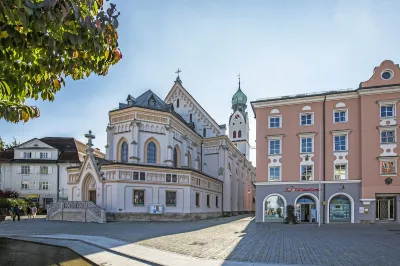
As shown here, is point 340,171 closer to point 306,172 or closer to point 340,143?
point 340,143

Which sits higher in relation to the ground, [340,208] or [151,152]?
[151,152]

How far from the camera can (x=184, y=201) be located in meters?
37.2

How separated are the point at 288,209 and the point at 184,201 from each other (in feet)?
37.0

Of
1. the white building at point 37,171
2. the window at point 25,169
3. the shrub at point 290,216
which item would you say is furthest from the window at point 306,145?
the window at point 25,169

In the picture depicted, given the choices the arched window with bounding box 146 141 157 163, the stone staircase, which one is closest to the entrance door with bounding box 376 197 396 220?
the arched window with bounding box 146 141 157 163

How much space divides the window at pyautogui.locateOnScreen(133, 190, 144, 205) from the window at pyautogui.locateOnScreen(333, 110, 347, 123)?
20.4 meters

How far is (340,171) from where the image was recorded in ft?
105

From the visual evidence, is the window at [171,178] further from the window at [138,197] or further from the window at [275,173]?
the window at [275,173]

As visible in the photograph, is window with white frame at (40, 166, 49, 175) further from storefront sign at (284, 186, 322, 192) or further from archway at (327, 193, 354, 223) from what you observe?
archway at (327, 193, 354, 223)

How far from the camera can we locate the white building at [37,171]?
53894 millimetres

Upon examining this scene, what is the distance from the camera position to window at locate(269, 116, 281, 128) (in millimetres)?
34625

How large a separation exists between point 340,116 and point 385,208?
9234mm

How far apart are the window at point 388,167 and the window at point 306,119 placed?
7338 mm

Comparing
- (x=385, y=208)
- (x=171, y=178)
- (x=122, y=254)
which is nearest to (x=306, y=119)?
(x=385, y=208)
